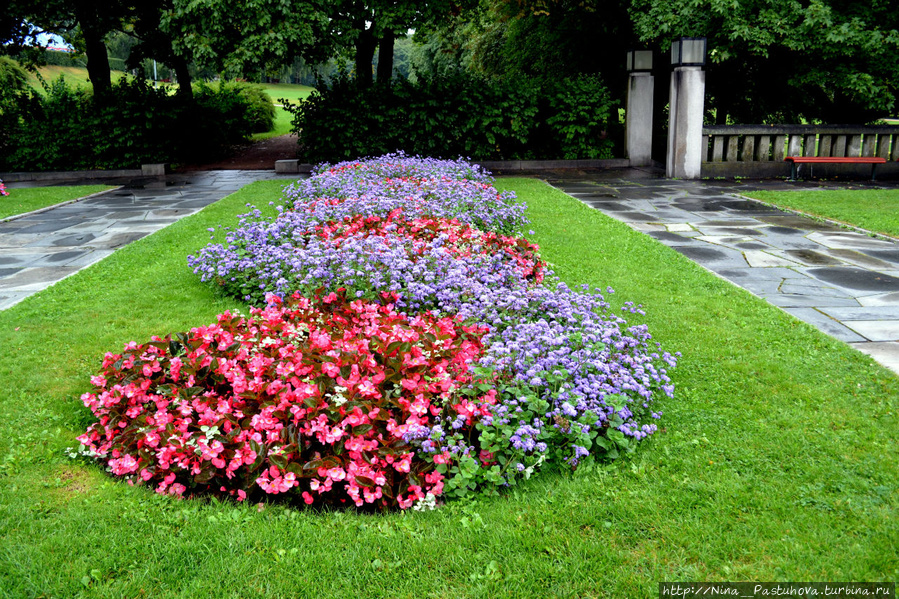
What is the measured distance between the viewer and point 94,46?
1738 cm

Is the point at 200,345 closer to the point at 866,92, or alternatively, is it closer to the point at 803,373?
the point at 803,373

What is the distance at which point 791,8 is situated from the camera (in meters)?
12.9

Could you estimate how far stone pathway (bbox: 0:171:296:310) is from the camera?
6891 mm

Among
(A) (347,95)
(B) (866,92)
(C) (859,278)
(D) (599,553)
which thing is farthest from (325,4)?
(D) (599,553)

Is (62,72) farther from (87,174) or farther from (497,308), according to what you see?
(497,308)

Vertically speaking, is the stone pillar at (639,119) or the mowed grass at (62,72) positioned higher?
the mowed grass at (62,72)

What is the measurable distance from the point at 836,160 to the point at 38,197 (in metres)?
14.7

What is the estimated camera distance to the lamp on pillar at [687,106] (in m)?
13.3

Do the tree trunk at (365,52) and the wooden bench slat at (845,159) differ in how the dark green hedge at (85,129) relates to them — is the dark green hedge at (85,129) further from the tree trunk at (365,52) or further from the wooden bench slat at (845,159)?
the wooden bench slat at (845,159)

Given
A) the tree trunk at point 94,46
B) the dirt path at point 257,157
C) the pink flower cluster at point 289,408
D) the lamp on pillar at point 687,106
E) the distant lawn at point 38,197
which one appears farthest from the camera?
the dirt path at point 257,157

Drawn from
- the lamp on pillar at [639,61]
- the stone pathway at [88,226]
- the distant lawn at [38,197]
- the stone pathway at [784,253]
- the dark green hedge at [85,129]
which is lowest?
the stone pathway at [784,253]

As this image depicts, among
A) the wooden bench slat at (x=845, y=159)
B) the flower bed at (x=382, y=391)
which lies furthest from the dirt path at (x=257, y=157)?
the flower bed at (x=382, y=391)

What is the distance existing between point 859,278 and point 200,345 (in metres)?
5.57

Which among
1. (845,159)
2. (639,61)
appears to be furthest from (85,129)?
(845,159)
